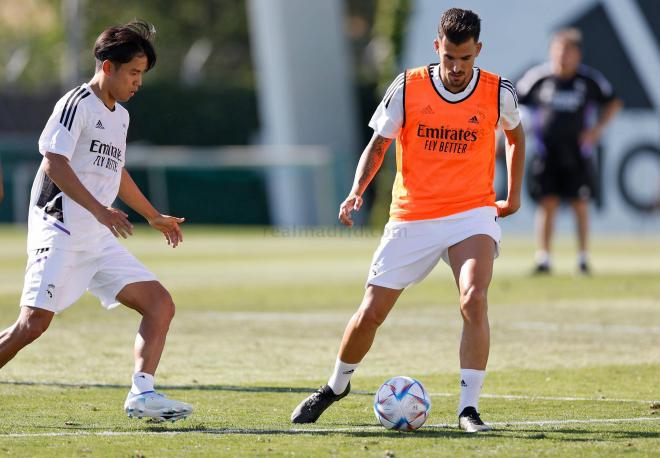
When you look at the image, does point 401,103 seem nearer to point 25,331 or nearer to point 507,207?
point 507,207

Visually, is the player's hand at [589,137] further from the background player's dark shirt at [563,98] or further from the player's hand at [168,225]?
the player's hand at [168,225]

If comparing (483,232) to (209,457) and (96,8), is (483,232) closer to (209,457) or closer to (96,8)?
(209,457)

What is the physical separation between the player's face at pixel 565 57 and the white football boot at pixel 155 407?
10.7m

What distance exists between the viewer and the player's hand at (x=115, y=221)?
23.3 ft

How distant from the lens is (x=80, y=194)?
7.19m

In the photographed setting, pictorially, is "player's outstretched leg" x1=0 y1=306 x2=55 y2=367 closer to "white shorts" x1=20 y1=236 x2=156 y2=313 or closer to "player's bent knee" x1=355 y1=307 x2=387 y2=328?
"white shorts" x1=20 y1=236 x2=156 y2=313

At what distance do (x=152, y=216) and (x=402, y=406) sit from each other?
1.73 meters

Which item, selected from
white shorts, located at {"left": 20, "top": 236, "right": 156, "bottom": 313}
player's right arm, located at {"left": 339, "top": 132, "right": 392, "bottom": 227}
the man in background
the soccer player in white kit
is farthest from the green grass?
player's right arm, located at {"left": 339, "top": 132, "right": 392, "bottom": 227}

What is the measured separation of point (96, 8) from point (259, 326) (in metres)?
47.3

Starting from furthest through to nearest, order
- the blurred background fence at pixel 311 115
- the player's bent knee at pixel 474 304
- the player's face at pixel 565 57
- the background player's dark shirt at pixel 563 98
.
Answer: the blurred background fence at pixel 311 115
the background player's dark shirt at pixel 563 98
the player's face at pixel 565 57
the player's bent knee at pixel 474 304

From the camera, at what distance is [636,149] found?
2908cm

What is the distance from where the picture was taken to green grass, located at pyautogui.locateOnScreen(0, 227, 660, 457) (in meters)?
6.78

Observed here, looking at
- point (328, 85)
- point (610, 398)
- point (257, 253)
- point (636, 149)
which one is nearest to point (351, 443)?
point (610, 398)

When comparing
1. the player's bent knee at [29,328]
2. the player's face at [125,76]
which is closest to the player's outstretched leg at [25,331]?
the player's bent knee at [29,328]
